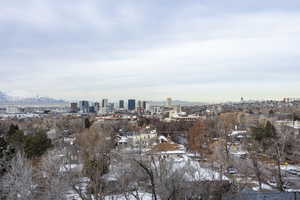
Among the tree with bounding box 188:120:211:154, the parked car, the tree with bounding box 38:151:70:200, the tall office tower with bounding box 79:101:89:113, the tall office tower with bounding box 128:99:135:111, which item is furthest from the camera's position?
the tall office tower with bounding box 128:99:135:111

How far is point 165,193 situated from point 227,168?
8373mm

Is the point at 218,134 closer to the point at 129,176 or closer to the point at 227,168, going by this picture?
the point at 227,168

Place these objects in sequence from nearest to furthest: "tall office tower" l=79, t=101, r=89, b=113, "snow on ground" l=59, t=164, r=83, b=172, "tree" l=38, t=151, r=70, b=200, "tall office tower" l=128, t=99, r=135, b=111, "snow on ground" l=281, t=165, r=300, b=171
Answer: "tree" l=38, t=151, r=70, b=200, "snow on ground" l=59, t=164, r=83, b=172, "snow on ground" l=281, t=165, r=300, b=171, "tall office tower" l=79, t=101, r=89, b=113, "tall office tower" l=128, t=99, r=135, b=111

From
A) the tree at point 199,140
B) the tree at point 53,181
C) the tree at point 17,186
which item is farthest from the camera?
the tree at point 199,140

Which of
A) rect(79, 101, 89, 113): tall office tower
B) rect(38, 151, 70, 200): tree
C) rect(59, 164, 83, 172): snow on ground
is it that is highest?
rect(38, 151, 70, 200): tree

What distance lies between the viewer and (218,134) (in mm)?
35062

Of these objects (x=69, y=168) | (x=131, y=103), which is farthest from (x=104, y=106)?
(x=69, y=168)

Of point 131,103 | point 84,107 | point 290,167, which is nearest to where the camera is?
point 290,167

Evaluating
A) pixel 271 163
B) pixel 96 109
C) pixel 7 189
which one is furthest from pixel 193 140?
pixel 96 109

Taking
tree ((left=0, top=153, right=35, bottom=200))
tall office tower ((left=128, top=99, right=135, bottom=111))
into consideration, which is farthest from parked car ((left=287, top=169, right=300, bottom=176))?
tall office tower ((left=128, top=99, right=135, bottom=111))

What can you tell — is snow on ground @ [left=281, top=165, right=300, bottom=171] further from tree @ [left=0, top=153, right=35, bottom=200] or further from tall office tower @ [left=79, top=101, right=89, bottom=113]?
tall office tower @ [left=79, top=101, right=89, bottom=113]

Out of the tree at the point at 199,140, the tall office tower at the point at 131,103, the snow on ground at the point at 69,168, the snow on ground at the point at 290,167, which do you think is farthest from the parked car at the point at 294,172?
the tall office tower at the point at 131,103

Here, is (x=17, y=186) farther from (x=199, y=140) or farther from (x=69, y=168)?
(x=199, y=140)

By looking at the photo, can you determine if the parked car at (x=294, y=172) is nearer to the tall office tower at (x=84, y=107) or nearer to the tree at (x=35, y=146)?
the tree at (x=35, y=146)
